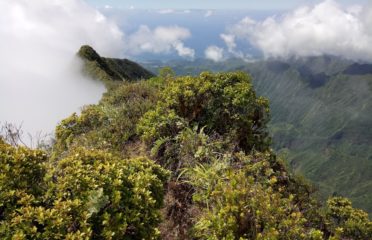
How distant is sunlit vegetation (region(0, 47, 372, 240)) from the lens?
678 centimetres

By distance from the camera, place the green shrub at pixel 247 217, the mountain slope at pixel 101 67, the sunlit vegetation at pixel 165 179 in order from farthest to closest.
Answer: the mountain slope at pixel 101 67 → the green shrub at pixel 247 217 → the sunlit vegetation at pixel 165 179

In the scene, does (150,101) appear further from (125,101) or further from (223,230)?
(223,230)

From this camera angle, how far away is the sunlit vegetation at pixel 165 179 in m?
6.78

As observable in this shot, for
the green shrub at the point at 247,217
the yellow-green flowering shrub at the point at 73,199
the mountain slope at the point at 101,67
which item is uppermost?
the mountain slope at the point at 101,67

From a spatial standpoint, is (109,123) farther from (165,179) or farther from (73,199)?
(73,199)

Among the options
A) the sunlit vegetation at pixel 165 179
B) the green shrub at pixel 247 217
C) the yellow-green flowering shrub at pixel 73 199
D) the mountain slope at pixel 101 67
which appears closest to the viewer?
the yellow-green flowering shrub at pixel 73 199

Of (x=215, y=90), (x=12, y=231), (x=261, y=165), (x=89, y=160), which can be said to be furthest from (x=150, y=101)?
(x=12, y=231)

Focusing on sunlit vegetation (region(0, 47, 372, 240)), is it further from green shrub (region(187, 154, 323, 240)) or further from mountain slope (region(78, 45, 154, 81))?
mountain slope (region(78, 45, 154, 81))

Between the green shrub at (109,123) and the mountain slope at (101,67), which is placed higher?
the mountain slope at (101,67)

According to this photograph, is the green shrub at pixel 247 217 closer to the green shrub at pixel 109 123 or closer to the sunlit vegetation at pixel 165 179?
the sunlit vegetation at pixel 165 179

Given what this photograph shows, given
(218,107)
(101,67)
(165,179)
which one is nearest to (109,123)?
(218,107)

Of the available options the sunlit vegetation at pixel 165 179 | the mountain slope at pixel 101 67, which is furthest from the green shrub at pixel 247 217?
the mountain slope at pixel 101 67

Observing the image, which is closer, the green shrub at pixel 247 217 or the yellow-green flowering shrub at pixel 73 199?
the yellow-green flowering shrub at pixel 73 199

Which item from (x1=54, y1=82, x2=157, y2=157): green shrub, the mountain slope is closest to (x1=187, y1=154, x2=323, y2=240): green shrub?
(x1=54, y1=82, x2=157, y2=157): green shrub
